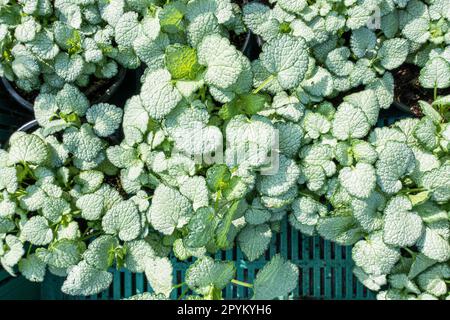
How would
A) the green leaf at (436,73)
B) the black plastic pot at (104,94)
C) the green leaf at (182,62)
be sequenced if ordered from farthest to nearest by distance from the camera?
the black plastic pot at (104,94) < the green leaf at (436,73) < the green leaf at (182,62)

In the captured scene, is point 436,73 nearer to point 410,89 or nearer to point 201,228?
point 410,89

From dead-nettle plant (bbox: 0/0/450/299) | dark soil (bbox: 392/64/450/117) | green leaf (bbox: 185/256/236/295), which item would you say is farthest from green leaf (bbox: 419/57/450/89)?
green leaf (bbox: 185/256/236/295)

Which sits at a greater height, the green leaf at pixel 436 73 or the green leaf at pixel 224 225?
the green leaf at pixel 436 73

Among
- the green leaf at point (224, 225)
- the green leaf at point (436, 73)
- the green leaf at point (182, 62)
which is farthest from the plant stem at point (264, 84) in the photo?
the green leaf at point (436, 73)

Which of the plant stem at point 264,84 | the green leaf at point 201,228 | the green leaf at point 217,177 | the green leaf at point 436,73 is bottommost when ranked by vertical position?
the green leaf at point 201,228

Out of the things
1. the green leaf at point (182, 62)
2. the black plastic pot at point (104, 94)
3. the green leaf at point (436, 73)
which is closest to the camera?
the green leaf at point (182, 62)

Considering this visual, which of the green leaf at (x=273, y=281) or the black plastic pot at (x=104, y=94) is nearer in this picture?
the green leaf at (x=273, y=281)

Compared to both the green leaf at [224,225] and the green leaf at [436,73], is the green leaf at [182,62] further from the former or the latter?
the green leaf at [436,73]

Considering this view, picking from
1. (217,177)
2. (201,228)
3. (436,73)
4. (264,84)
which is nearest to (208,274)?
(201,228)
